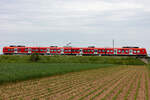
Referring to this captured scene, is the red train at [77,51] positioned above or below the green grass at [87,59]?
above

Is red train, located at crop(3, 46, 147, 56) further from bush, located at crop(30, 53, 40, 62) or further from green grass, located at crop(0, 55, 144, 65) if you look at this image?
bush, located at crop(30, 53, 40, 62)

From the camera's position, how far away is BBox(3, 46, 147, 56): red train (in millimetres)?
71375

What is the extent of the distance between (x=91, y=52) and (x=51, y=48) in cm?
1353

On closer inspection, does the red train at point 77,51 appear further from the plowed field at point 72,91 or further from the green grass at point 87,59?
the plowed field at point 72,91

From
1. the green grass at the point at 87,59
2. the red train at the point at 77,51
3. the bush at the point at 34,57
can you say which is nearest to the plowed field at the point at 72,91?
the bush at the point at 34,57

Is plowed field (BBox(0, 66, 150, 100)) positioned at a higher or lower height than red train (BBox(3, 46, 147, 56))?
lower

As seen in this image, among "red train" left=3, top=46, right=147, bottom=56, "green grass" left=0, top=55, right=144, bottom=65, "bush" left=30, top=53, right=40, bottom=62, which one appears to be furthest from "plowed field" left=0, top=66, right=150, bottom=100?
"red train" left=3, top=46, right=147, bottom=56

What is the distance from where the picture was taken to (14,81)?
19484mm

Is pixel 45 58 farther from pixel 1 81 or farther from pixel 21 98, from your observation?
pixel 21 98

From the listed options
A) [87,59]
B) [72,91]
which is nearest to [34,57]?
[87,59]

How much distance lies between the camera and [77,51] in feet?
241

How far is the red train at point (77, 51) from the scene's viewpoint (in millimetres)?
71375

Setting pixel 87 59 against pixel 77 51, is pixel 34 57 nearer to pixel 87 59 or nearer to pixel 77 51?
pixel 87 59

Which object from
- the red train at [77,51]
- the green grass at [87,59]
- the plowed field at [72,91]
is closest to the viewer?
the plowed field at [72,91]
